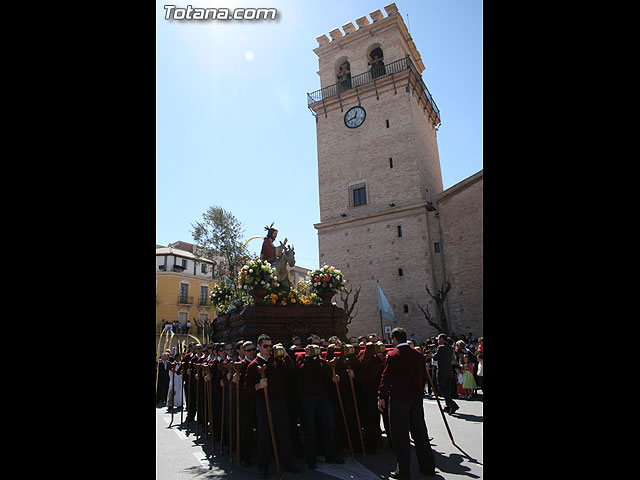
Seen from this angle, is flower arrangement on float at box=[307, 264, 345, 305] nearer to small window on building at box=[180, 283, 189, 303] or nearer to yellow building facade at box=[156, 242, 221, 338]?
yellow building facade at box=[156, 242, 221, 338]

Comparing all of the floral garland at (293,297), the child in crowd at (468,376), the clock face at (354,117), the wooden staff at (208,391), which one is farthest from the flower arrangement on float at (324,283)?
the clock face at (354,117)

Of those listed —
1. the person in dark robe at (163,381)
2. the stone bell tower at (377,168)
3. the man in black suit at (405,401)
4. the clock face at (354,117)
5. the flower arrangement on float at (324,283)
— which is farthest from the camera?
the clock face at (354,117)

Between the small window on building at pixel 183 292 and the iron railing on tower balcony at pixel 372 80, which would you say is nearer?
the iron railing on tower balcony at pixel 372 80

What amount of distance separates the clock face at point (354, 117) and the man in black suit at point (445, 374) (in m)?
21.9

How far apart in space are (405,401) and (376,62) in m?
29.1

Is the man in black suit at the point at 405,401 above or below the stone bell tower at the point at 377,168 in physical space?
below

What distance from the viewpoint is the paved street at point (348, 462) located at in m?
5.34

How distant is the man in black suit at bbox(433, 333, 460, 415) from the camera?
383 inches

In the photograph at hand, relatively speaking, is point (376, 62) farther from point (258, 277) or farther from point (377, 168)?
point (258, 277)

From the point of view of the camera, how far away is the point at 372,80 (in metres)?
28.6

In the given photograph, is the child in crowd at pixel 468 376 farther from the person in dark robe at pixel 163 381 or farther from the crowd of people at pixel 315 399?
the person in dark robe at pixel 163 381

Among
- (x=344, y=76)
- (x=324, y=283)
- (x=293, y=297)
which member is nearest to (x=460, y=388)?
(x=324, y=283)
